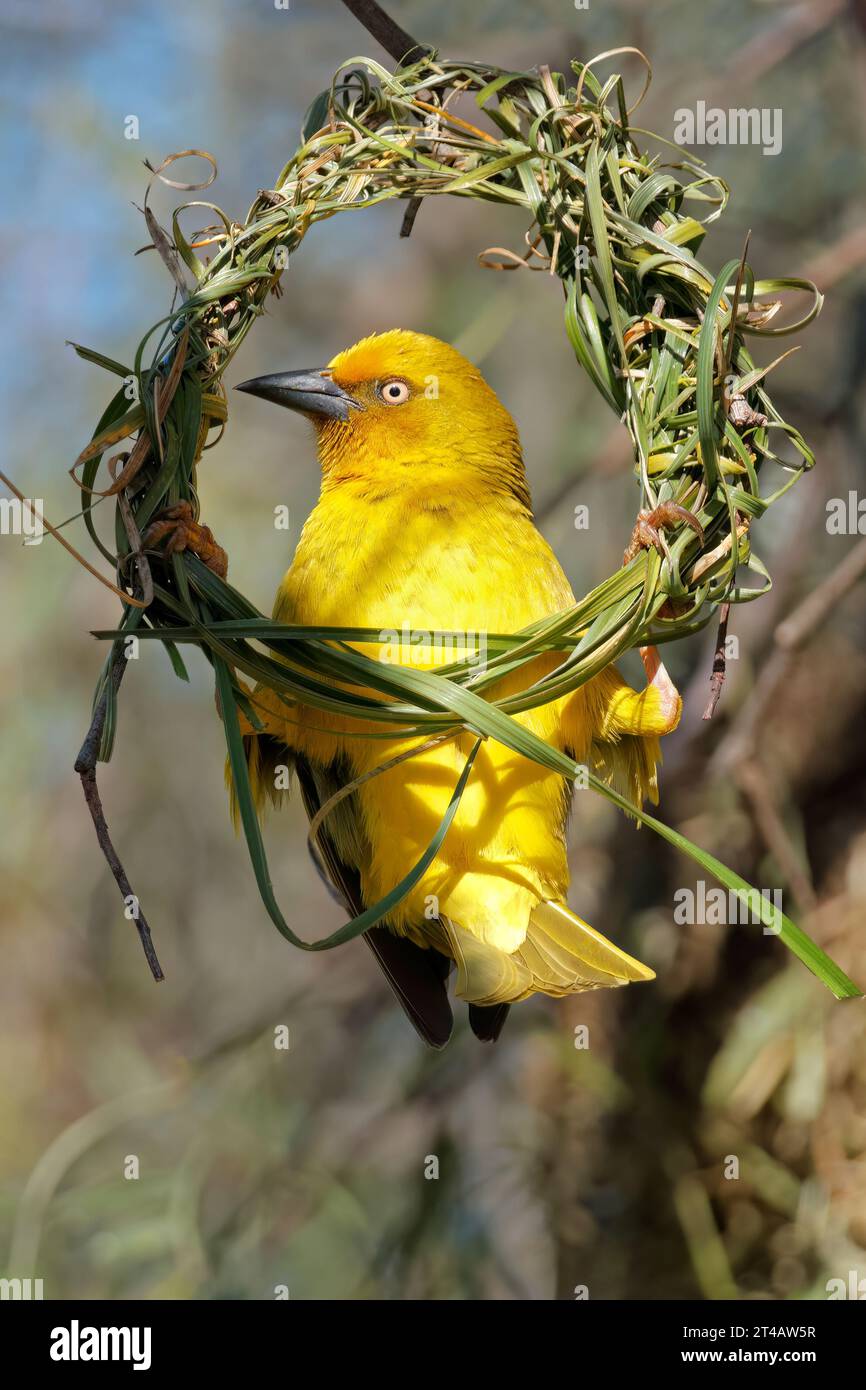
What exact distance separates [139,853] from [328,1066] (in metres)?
0.68

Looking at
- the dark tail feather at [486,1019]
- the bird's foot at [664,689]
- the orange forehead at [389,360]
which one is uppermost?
the orange forehead at [389,360]

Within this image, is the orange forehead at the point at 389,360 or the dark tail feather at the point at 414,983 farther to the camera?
the orange forehead at the point at 389,360

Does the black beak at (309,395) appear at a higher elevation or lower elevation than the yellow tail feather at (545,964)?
higher

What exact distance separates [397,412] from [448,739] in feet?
1.78

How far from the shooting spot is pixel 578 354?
62.9 inches

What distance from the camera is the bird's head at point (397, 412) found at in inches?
71.8

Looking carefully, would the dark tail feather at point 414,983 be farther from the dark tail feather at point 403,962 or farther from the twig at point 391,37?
the twig at point 391,37

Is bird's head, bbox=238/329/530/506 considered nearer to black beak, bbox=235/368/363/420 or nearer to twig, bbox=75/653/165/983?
black beak, bbox=235/368/363/420

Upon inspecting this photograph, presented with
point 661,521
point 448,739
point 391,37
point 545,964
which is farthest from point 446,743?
point 391,37

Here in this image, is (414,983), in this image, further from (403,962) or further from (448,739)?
(448,739)

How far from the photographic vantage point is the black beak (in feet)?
6.00

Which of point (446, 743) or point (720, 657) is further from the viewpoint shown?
point (446, 743)

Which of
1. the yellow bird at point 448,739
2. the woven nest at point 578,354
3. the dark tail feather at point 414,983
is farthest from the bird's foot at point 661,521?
the dark tail feather at point 414,983

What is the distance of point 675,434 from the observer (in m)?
1.49
